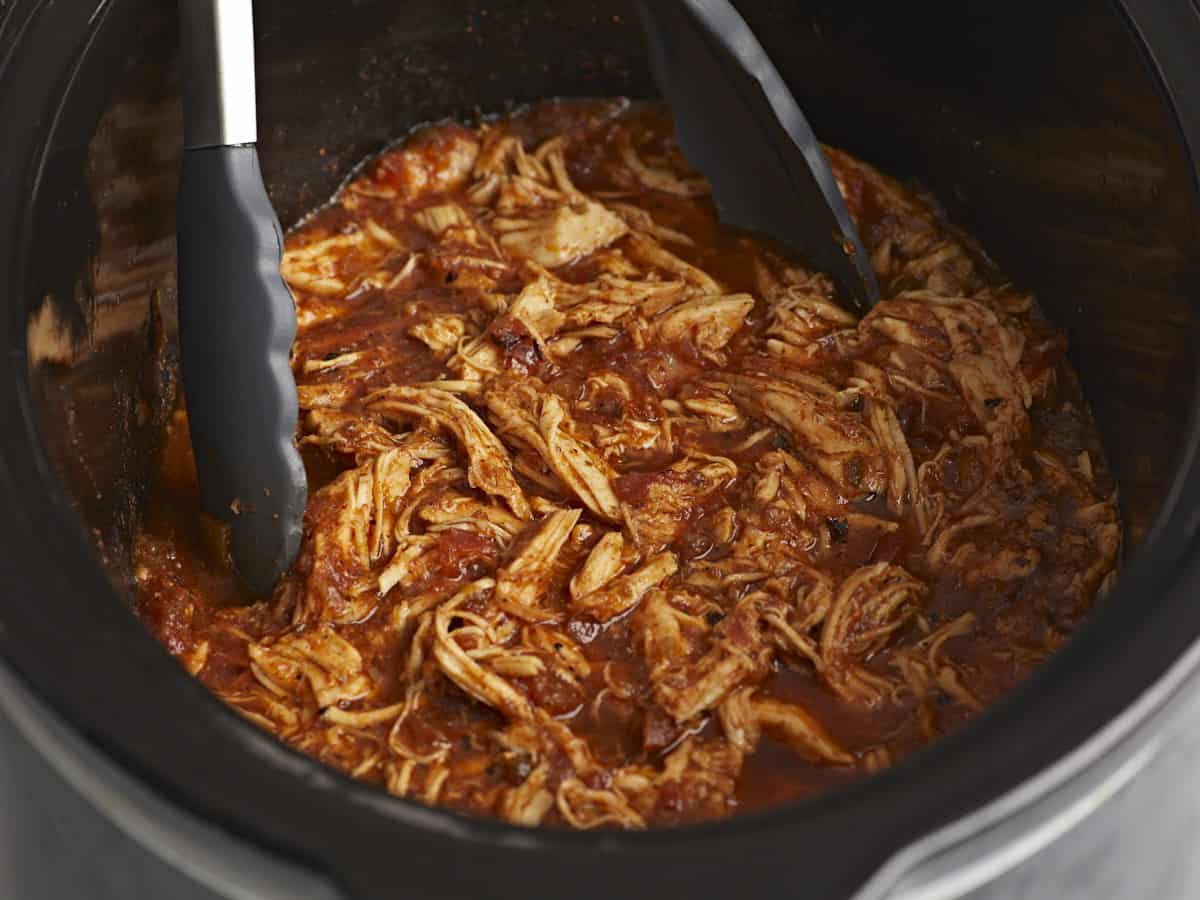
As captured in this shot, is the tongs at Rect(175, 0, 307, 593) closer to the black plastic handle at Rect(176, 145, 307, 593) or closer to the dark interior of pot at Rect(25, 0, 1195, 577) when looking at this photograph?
the black plastic handle at Rect(176, 145, 307, 593)

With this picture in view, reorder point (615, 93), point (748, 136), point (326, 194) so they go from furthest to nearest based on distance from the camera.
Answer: point (615, 93) → point (326, 194) → point (748, 136)

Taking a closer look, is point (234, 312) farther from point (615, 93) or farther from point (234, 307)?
point (615, 93)

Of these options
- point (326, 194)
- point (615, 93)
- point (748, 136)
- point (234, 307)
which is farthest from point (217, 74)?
point (615, 93)

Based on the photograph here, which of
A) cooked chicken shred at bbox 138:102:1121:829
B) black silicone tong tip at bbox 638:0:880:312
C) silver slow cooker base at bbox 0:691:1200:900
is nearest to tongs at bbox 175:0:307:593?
Answer: cooked chicken shred at bbox 138:102:1121:829

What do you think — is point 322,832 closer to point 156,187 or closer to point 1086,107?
point 156,187

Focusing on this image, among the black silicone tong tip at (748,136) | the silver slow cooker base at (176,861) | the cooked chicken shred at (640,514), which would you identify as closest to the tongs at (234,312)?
the cooked chicken shred at (640,514)

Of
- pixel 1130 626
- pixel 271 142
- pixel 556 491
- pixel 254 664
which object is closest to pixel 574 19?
pixel 271 142
